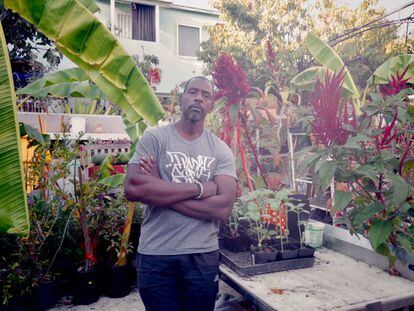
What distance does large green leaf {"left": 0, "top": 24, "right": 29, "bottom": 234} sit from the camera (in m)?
1.54

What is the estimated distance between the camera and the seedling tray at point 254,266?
279 cm

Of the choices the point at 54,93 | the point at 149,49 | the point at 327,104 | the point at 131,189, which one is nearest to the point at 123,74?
the point at 131,189

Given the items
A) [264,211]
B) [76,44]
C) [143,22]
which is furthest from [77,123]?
[143,22]

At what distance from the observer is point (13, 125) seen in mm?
1641

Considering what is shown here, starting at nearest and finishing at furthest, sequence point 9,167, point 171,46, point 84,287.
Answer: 1. point 9,167
2. point 84,287
3. point 171,46

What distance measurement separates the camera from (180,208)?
7.34 ft

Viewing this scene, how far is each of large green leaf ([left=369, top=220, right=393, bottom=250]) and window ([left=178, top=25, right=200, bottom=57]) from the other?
47.7 ft

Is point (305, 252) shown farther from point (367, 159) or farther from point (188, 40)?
point (188, 40)

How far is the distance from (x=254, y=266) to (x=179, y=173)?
103cm

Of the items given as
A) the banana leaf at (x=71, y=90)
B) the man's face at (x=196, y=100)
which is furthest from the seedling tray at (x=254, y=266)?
the banana leaf at (x=71, y=90)

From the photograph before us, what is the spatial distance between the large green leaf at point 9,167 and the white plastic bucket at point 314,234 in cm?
258

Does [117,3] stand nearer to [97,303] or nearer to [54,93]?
[54,93]

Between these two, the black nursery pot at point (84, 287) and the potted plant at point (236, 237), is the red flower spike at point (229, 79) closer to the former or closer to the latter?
the potted plant at point (236, 237)

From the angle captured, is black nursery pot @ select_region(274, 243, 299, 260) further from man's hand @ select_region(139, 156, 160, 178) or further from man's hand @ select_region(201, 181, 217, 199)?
man's hand @ select_region(139, 156, 160, 178)
